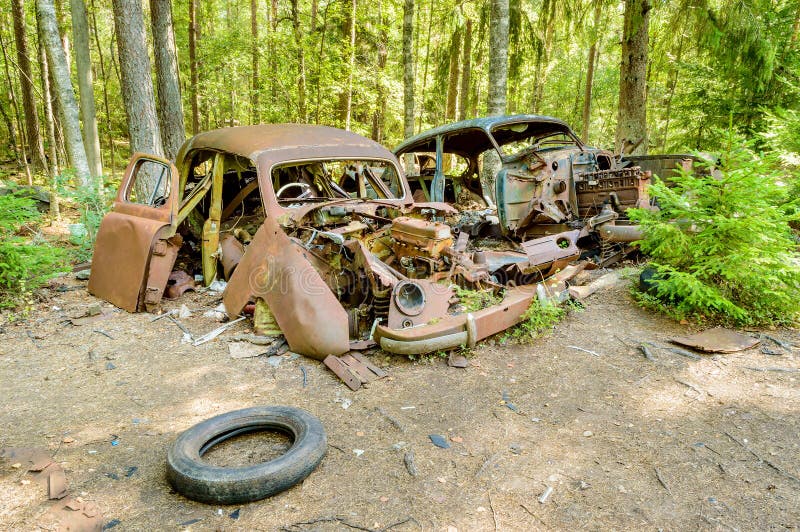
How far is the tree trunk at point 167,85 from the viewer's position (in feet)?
29.4

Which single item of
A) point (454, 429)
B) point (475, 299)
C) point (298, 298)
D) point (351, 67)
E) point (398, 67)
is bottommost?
point (454, 429)

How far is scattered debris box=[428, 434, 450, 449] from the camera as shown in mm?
2641

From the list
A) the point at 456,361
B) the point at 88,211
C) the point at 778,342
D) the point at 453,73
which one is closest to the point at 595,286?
the point at 778,342

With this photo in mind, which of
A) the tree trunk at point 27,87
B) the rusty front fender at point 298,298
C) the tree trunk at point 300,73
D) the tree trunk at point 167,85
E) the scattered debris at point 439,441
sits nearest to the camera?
the scattered debris at point 439,441

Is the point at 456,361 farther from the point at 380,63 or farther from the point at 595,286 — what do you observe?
the point at 380,63

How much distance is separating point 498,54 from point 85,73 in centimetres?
716

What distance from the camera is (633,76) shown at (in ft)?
29.8

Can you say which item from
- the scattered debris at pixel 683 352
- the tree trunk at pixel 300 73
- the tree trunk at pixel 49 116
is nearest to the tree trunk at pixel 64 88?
the tree trunk at pixel 49 116

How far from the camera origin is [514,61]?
1228 centimetres

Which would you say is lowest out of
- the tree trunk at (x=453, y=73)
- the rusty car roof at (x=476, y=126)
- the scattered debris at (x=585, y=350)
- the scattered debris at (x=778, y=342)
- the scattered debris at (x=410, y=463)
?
the scattered debris at (x=410, y=463)

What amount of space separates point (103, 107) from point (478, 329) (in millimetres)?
22121

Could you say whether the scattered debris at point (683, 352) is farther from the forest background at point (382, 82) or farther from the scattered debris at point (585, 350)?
the forest background at point (382, 82)

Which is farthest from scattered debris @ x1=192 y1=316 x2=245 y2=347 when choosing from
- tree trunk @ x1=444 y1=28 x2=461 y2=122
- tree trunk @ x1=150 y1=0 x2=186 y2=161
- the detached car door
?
tree trunk @ x1=444 y1=28 x2=461 y2=122

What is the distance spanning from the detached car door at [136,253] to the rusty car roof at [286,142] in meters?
0.66
